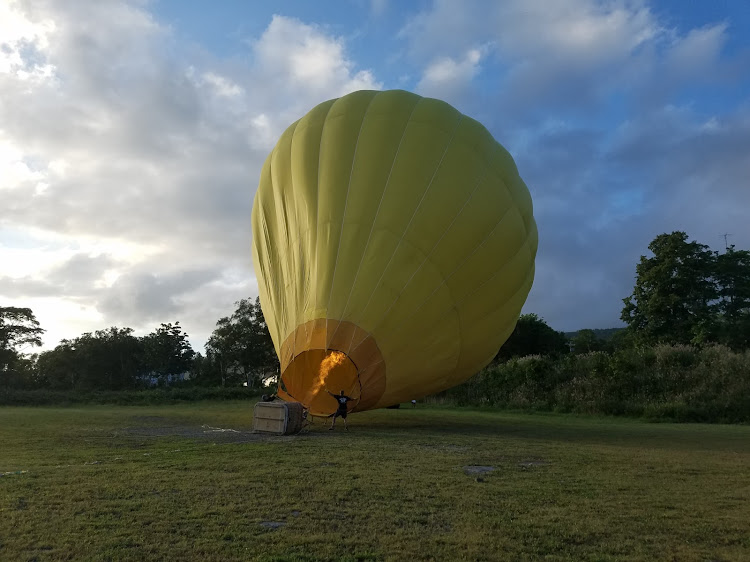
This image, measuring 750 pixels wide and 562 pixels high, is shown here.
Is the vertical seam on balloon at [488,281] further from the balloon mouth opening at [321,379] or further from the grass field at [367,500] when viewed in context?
the grass field at [367,500]

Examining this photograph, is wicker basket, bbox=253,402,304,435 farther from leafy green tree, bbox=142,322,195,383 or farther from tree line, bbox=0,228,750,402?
leafy green tree, bbox=142,322,195,383

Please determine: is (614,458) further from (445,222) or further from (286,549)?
(286,549)

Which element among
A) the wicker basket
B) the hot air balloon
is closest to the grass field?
the wicker basket

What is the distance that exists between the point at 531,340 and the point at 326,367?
3154 centimetres

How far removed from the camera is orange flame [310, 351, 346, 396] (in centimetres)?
972

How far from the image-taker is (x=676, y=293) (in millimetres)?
31688

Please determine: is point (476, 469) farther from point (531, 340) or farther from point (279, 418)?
point (531, 340)

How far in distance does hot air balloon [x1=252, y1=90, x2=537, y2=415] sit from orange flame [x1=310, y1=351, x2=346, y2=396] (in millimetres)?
24

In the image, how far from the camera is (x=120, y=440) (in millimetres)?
9117

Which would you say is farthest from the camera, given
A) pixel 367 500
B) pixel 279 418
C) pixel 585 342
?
pixel 585 342

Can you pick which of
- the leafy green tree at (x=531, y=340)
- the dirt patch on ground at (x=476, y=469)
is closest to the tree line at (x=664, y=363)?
the leafy green tree at (x=531, y=340)

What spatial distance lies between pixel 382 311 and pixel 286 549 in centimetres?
631

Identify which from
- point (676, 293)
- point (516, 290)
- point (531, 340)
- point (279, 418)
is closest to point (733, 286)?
point (676, 293)

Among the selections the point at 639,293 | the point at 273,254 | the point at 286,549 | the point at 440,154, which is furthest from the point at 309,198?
the point at 639,293
